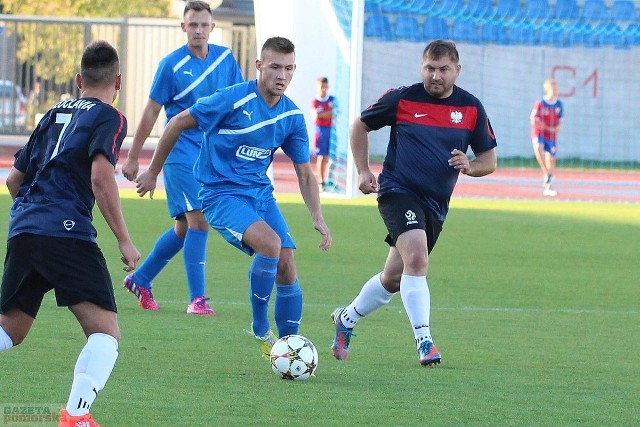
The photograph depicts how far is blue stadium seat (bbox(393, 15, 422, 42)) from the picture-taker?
947 inches

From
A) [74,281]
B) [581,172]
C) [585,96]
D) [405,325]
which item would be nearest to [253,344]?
[405,325]

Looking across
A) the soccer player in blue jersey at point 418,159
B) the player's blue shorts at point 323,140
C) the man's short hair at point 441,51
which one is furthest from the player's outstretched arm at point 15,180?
the player's blue shorts at point 323,140

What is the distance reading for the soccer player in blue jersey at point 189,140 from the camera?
8812mm

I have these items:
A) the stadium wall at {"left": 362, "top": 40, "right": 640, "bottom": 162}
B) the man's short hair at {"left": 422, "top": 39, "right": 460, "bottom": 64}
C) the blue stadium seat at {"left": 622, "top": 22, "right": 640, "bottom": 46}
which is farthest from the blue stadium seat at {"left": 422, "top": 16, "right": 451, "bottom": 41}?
the man's short hair at {"left": 422, "top": 39, "right": 460, "bottom": 64}

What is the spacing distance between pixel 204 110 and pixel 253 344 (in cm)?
149

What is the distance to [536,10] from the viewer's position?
26.2 m

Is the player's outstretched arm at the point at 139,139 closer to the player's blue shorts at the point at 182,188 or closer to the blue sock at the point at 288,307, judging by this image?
the player's blue shorts at the point at 182,188

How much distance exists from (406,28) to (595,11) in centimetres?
544

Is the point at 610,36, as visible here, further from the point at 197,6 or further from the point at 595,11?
the point at 197,6

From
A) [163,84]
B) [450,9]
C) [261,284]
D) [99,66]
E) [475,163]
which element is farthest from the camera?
[450,9]

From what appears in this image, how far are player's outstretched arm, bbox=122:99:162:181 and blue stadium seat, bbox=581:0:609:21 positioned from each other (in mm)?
19074

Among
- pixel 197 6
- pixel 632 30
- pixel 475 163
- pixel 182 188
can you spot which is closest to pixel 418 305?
pixel 475 163

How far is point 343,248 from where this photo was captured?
13.4m

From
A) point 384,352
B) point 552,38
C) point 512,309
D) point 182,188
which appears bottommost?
point 512,309
